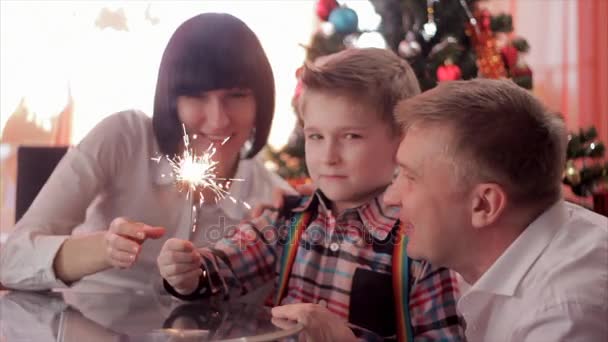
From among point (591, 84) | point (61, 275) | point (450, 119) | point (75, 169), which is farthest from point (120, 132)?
point (591, 84)

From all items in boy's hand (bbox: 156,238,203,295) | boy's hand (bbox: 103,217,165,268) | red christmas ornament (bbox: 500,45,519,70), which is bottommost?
boy's hand (bbox: 156,238,203,295)

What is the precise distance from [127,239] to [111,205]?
11cm

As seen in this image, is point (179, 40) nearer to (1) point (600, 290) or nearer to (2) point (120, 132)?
(2) point (120, 132)

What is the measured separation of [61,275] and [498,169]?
0.53m

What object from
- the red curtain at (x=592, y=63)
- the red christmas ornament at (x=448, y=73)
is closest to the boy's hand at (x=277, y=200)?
the red christmas ornament at (x=448, y=73)

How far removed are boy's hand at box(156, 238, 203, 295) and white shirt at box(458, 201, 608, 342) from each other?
0.98 feet

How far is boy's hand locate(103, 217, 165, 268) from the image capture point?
765mm

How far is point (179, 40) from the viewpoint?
2.82 ft

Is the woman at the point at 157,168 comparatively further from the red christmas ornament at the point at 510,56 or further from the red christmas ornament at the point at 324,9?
the red christmas ornament at the point at 510,56

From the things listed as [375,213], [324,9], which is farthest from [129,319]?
[324,9]

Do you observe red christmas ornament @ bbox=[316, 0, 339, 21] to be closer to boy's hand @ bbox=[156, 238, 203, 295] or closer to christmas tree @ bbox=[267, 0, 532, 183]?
christmas tree @ bbox=[267, 0, 532, 183]

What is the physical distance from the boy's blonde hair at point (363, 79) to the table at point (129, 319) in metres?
0.26

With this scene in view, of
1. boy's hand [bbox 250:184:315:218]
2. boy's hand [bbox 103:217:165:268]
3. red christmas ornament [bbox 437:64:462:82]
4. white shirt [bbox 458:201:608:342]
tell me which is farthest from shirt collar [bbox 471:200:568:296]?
red christmas ornament [bbox 437:64:462:82]

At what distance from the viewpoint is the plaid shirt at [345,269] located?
77 cm
